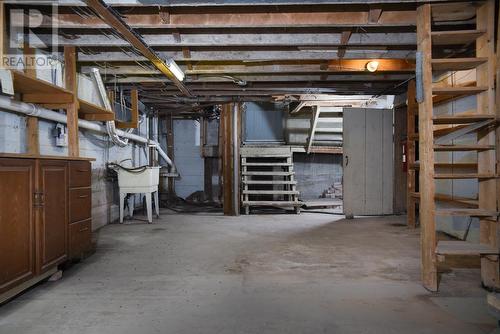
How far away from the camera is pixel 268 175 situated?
265 inches

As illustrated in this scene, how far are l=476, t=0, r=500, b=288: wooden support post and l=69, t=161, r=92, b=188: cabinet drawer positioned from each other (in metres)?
3.36

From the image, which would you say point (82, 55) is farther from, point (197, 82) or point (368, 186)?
point (368, 186)

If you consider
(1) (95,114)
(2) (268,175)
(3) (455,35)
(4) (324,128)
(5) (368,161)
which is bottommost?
(2) (268,175)

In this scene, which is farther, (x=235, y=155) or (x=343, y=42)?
(x=235, y=155)

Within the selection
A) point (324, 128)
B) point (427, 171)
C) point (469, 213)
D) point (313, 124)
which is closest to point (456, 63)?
point (427, 171)

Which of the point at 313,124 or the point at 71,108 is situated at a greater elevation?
the point at 313,124

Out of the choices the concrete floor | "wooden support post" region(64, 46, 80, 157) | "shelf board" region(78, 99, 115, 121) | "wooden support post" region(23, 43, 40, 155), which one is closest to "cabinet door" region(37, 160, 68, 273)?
the concrete floor

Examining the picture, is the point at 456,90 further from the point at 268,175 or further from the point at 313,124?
the point at 268,175

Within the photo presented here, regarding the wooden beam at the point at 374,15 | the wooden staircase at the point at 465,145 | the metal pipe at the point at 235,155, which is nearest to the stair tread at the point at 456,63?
the wooden staircase at the point at 465,145

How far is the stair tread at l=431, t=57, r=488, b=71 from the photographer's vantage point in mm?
2368

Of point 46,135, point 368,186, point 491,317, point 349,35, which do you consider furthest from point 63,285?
point 368,186

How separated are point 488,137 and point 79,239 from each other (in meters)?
3.52

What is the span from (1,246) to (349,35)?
3350 mm

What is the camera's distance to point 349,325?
187cm
